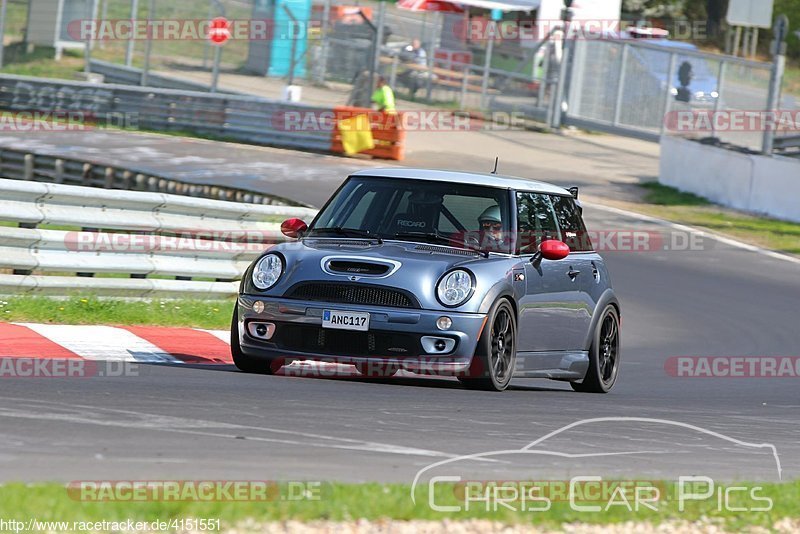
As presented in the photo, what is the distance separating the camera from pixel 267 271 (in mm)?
8906

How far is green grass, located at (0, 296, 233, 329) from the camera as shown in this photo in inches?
423

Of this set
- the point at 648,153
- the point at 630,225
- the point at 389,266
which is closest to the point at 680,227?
the point at 630,225

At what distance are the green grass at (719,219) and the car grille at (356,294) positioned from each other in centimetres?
1406

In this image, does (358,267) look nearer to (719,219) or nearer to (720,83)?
(719,219)

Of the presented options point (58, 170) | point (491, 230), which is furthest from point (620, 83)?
point (491, 230)

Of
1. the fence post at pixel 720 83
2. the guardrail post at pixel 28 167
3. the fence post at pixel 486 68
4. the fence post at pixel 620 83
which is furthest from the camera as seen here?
the fence post at pixel 486 68

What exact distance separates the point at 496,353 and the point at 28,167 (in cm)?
1803

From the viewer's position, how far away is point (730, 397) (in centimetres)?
1080

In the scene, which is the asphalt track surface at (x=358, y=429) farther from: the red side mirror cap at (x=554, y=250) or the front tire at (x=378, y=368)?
the red side mirror cap at (x=554, y=250)

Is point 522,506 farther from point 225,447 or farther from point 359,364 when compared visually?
point 359,364

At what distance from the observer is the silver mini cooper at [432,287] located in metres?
8.55

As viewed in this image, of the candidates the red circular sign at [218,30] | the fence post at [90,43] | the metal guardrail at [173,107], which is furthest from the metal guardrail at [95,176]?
the fence post at [90,43]

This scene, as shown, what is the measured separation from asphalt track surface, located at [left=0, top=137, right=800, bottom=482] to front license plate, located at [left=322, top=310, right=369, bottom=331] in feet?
1.16

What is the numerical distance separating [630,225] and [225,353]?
13485 mm
